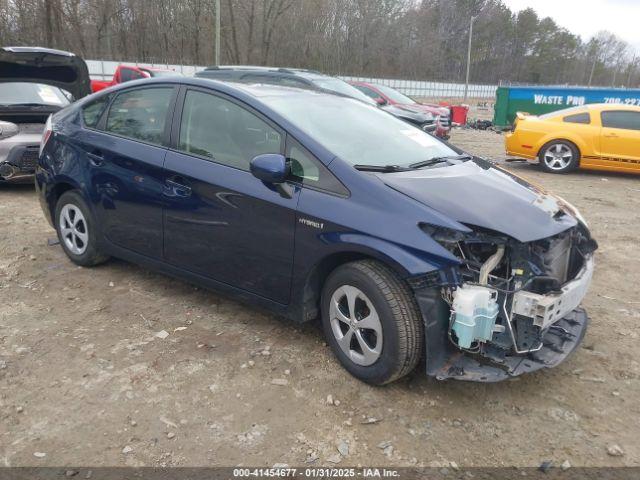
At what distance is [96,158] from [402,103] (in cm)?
1168

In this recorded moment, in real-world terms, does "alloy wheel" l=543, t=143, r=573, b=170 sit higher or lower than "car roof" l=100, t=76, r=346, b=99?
lower

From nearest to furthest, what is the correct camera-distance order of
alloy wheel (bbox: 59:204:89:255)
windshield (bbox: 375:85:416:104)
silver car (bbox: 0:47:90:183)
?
1. alloy wheel (bbox: 59:204:89:255)
2. silver car (bbox: 0:47:90:183)
3. windshield (bbox: 375:85:416:104)

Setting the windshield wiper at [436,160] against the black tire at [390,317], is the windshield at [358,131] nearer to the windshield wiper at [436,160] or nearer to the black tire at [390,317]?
the windshield wiper at [436,160]

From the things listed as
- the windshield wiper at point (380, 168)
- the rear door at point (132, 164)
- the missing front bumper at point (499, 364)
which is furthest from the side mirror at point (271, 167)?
the missing front bumper at point (499, 364)

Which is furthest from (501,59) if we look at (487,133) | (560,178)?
(560,178)

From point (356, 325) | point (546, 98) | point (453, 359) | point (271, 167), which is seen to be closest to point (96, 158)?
point (271, 167)

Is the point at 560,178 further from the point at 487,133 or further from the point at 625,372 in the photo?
the point at 487,133

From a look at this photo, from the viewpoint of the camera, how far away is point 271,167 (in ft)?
10.1

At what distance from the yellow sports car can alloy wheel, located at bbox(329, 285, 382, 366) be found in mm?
8990

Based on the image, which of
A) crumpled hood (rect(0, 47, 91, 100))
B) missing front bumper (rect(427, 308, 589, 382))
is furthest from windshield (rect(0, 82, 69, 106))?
missing front bumper (rect(427, 308, 589, 382))

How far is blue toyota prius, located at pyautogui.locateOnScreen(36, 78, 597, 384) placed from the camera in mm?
2736

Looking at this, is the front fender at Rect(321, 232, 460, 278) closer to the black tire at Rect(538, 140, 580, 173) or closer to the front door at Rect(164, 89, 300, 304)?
the front door at Rect(164, 89, 300, 304)

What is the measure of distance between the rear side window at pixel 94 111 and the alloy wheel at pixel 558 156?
891cm

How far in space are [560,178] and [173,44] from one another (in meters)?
42.8
